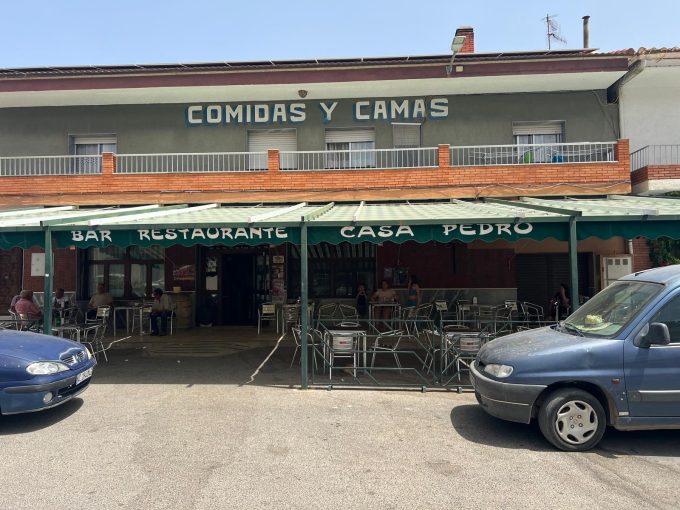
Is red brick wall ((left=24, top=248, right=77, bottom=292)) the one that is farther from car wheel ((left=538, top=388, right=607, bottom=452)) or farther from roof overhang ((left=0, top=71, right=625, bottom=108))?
car wheel ((left=538, top=388, right=607, bottom=452))

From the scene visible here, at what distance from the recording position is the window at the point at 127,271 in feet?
47.0

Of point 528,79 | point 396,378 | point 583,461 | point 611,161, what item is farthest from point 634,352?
point 528,79

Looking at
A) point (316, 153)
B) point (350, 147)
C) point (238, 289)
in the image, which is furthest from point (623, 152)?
point (238, 289)

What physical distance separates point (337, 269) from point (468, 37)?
8443mm

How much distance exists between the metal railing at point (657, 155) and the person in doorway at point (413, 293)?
6748 mm

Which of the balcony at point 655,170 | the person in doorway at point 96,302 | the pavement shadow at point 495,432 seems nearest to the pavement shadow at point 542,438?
the pavement shadow at point 495,432

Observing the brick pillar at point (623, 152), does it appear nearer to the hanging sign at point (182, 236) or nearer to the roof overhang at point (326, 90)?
the roof overhang at point (326, 90)

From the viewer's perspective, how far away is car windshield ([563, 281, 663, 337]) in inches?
196

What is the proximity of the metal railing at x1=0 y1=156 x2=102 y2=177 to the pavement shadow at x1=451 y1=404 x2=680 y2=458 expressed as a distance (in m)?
12.8

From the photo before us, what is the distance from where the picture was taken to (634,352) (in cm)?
471

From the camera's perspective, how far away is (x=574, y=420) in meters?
4.82

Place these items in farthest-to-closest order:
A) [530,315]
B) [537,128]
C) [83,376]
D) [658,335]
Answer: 1. [537,128]
2. [530,315]
3. [83,376]
4. [658,335]

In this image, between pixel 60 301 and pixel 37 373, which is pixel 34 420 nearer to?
pixel 37 373

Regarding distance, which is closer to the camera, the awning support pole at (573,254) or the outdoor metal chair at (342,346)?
the awning support pole at (573,254)
